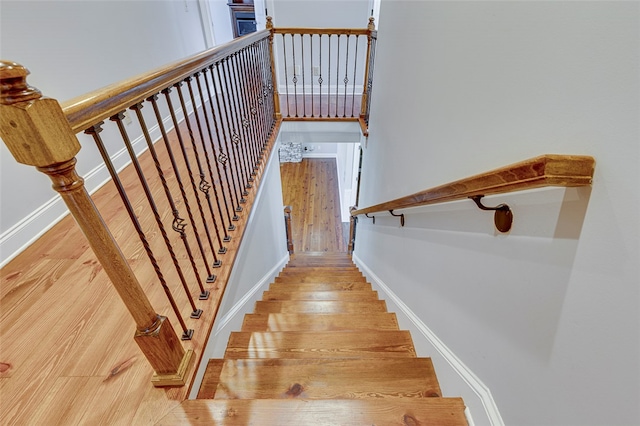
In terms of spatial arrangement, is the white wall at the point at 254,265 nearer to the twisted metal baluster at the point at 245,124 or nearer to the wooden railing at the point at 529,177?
the twisted metal baluster at the point at 245,124

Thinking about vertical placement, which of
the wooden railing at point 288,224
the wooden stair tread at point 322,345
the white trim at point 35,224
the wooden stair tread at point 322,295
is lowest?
the wooden railing at point 288,224

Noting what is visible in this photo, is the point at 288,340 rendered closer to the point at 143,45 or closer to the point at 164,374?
the point at 164,374

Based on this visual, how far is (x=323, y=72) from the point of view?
16.0ft

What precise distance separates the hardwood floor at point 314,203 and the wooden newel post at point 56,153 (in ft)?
15.1

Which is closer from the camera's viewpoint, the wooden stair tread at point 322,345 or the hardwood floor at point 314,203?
the wooden stair tread at point 322,345

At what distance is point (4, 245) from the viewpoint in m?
1.48

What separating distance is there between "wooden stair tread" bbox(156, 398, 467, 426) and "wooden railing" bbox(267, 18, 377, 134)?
2989 mm

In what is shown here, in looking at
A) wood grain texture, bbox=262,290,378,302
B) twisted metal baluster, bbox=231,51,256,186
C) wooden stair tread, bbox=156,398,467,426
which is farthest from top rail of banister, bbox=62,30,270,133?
wood grain texture, bbox=262,290,378,302

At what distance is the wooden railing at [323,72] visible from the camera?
3.78m

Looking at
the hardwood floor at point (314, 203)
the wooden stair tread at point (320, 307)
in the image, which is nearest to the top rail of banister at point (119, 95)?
the wooden stair tread at point (320, 307)

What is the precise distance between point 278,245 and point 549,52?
3153 mm

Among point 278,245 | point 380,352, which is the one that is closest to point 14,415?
point 380,352

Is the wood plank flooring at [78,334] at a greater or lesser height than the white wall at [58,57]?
lesser

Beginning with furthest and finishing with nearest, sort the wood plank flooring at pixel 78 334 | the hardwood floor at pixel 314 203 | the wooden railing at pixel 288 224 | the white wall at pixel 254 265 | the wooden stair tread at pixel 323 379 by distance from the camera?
the hardwood floor at pixel 314 203
the wooden railing at pixel 288 224
the white wall at pixel 254 265
the wooden stair tread at pixel 323 379
the wood plank flooring at pixel 78 334
